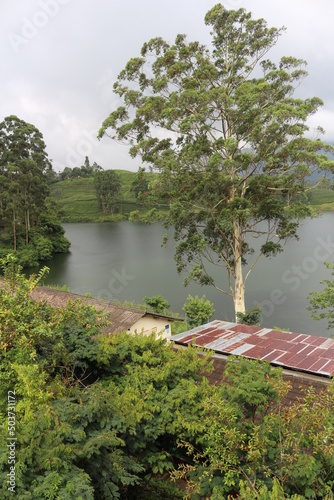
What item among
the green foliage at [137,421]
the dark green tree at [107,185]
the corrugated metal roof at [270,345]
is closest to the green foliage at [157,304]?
the corrugated metal roof at [270,345]

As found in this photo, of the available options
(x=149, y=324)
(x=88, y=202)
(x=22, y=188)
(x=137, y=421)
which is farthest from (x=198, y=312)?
(x=88, y=202)

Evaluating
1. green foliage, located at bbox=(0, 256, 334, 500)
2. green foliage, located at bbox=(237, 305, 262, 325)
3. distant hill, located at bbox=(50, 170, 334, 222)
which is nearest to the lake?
green foliage, located at bbox=(237, 305, 262, 325)

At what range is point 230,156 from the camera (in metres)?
13.0

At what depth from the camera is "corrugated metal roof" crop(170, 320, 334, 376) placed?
252 inches

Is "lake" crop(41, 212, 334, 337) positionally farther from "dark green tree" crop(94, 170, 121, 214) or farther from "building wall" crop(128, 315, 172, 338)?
"dark green tree" crop(94, 170, 121, 214)

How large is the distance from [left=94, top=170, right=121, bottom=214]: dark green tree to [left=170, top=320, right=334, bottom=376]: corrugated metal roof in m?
42.3

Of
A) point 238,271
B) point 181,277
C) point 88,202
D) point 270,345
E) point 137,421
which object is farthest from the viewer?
point 88,202

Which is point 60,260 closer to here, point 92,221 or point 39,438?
point 92,221

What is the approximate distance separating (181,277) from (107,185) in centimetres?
3044

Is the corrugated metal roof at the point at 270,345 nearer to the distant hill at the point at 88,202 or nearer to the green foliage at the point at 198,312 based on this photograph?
the green foliage at the point at 198,312

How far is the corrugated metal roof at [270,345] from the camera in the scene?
21.0 feet

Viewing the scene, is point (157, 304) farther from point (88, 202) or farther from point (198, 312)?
point (88, 202)

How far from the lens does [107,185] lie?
4928cm

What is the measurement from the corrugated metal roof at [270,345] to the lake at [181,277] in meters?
6.53
